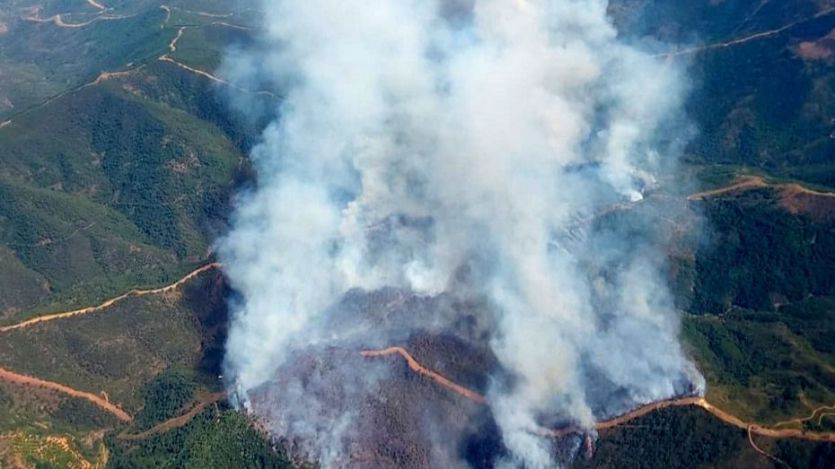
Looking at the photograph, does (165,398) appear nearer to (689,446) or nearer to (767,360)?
(689,446)

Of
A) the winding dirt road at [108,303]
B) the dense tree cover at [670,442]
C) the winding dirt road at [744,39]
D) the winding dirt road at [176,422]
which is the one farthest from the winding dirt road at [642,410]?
the winding dirt road at [744,39]

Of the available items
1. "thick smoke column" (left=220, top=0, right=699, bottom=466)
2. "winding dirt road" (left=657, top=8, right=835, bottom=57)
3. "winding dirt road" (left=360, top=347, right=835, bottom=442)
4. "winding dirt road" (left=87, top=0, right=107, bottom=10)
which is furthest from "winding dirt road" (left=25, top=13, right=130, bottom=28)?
"winding dirt road" (left=360, top=347, right=835, bottom=442)

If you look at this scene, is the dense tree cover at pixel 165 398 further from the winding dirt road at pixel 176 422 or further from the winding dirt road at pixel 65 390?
the winding dirt road at pixel 65 390

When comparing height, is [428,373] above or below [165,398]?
above

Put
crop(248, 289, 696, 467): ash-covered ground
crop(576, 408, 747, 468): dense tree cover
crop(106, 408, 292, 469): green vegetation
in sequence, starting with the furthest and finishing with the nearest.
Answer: crop(106, 408, 292, 469): green vegetation
crop(248, 289, 696, 467): ash-covered ground
crop(576, 408, 747, 468): dense tree cover

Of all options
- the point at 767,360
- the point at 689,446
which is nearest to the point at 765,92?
the point at 767,360

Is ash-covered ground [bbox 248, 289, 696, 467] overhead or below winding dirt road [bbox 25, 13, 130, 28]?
overhead

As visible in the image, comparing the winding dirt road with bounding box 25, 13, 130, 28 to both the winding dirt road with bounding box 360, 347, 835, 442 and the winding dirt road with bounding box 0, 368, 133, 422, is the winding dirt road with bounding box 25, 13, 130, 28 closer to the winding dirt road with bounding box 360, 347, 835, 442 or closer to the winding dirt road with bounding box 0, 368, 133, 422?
the winding dirt road with bounding box 0, 368, 133, 422
